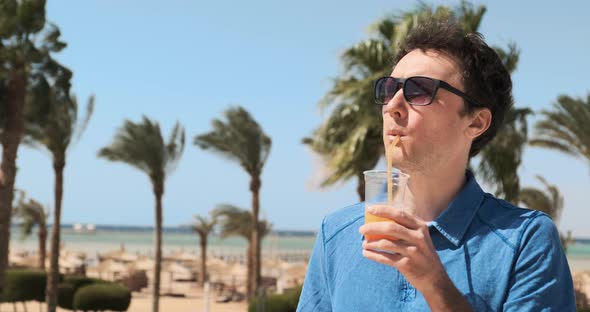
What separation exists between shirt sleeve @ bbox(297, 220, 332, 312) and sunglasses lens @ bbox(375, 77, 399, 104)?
1.43ft

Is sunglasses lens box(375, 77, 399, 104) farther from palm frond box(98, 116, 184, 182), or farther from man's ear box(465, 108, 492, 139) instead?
palm frond box(98, 116, 184, 182)

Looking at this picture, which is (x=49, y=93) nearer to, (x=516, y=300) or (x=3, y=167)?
(x=3, y=167)

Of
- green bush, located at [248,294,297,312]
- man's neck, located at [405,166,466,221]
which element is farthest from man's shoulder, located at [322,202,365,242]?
green bush, located at [248,294,297,312]

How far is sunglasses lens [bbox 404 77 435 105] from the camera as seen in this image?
1.70 metres

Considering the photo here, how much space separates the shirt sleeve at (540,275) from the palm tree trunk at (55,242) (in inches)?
877

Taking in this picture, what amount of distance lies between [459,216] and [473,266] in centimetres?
14

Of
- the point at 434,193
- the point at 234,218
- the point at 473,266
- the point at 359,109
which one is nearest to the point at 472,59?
the point at 434,193

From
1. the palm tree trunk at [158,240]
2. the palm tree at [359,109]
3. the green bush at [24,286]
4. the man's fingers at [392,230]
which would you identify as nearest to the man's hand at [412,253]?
the man's fingers at [392,230]

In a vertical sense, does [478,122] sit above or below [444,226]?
above

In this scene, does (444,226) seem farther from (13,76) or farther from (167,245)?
(167,245)

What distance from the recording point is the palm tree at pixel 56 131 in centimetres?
2081

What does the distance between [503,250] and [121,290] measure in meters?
21.8

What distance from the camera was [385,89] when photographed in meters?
1.85

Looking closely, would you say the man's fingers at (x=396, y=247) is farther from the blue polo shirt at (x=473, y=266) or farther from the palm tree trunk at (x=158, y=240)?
the palm tree trunk at (x=158, y=240)
